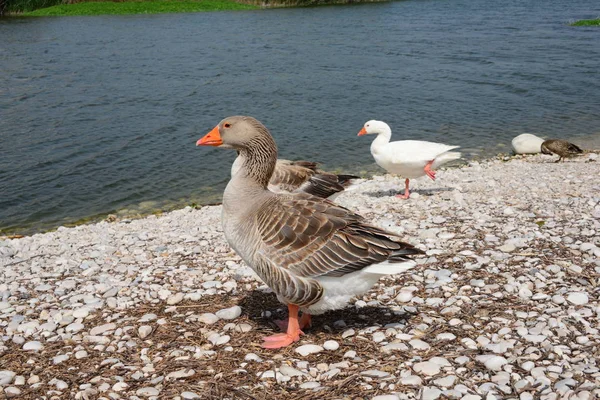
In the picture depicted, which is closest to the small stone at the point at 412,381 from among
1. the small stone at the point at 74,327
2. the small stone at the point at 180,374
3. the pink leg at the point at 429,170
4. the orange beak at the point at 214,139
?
the small stone at the point at 180,374

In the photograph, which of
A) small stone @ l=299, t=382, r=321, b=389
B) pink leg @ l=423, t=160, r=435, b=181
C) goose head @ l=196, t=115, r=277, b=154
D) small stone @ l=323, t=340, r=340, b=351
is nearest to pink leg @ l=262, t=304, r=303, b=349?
small stone @ l=323, t=340, r=340, b=351

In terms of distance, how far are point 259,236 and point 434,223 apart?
15.1 ft

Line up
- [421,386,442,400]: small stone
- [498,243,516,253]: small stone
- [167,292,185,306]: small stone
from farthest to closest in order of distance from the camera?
[498,243,516,253]: small stone
[167,292,185,306]: small stone
[421,386,442,400]: small stone

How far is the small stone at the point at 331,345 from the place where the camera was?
5863 millimetres

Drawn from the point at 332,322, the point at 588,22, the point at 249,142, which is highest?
the point at 588,22

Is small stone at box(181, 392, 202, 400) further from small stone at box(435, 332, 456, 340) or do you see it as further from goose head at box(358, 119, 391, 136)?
goose head at box(358, 119, 391, 136)

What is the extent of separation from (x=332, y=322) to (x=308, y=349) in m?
0.76

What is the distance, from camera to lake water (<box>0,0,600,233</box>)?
16609 mm

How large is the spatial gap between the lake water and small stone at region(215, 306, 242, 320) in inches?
329

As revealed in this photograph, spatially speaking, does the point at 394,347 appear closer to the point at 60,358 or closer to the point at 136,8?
the point at 60,358

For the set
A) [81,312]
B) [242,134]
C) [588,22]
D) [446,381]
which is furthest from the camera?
[588,22]

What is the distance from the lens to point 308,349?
5.88m

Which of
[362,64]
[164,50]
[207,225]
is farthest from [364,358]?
[164,50]

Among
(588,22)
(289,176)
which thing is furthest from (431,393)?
(588,22)
